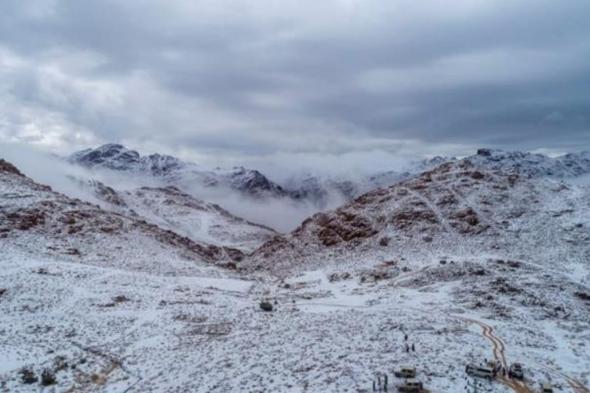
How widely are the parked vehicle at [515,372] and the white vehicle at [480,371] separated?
1009mm

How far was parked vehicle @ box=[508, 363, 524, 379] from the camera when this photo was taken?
26.0 meters

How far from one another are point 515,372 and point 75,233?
202ft

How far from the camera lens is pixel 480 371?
25.6 metres

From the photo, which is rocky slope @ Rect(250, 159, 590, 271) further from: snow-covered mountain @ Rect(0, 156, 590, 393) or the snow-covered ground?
the snow-covered ground

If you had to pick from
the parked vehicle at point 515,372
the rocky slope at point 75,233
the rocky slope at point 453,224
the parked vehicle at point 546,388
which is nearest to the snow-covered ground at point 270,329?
the parked vehicle at point 515,372

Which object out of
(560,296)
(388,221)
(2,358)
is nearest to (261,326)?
(2,358)

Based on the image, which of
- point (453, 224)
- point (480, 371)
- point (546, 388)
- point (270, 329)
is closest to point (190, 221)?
Result: point (453, 224)

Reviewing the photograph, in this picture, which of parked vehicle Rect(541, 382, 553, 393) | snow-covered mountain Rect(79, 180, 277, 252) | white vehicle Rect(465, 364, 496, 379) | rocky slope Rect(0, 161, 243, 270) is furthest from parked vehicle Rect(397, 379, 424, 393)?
snow-covered mountain Rect(79, 180, 277, 252)

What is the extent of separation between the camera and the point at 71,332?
1469 inches

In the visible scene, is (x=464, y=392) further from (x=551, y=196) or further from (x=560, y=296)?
(x=551, y=196)

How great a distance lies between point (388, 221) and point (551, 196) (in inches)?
1002

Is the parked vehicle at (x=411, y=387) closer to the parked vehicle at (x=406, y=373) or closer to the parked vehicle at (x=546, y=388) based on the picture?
the parked vehicle at (x=406, y=373)

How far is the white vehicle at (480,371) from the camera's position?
2547 centimetres

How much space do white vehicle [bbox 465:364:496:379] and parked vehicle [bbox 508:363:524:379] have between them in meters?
1.01
